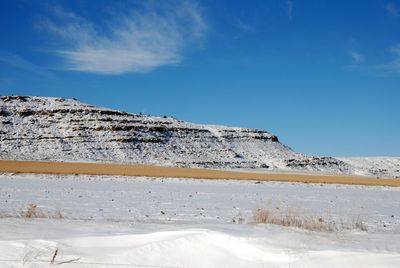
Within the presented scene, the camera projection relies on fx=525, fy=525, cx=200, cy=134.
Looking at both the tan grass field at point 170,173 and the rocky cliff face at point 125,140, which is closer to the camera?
the tan grass field at point 170,173

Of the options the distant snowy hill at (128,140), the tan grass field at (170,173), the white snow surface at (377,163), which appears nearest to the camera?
the tan grass field at (170,173)

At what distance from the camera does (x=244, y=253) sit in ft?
20.3

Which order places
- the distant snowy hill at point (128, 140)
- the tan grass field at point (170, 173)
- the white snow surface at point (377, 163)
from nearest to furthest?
the tan grass field at point (170, 173), the distant snowy hill at point (128, 140), the white snow surface at point (377, 163)

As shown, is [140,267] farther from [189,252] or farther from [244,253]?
[244,253]

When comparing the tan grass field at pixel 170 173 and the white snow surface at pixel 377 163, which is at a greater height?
the white snow surface at pixel 377 163

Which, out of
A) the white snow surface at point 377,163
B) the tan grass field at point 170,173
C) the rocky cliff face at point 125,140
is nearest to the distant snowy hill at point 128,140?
the rocky cliff face at point 125,140

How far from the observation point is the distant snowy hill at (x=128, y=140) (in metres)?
104

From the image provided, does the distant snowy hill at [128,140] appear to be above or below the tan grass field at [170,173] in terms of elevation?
above

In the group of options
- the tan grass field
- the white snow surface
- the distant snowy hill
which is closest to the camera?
the tan grass field

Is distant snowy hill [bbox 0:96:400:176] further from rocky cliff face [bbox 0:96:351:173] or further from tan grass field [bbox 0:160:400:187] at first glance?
tan grass field [bbox 0:160:400:187]

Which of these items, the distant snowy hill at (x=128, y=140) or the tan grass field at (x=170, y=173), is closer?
the tan grass field at (x=170, y=173)

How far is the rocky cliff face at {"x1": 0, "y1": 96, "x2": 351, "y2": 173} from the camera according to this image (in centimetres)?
10412

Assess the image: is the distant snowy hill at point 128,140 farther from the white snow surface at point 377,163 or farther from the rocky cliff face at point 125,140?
the white snow surface at point 377,163

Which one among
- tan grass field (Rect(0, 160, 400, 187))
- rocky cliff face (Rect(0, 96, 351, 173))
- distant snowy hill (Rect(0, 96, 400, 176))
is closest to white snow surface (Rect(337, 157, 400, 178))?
distant snowy hill (Rect(0, 96, 400, 176))
